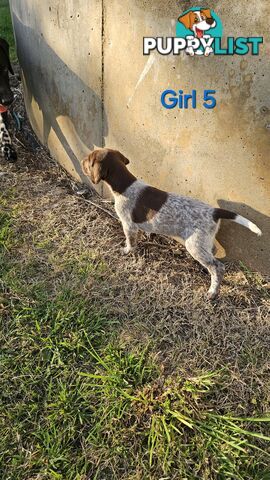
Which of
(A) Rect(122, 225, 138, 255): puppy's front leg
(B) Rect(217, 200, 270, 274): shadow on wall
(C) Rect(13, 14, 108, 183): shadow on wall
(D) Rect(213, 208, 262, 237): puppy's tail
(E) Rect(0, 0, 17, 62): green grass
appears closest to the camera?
(D) Rect(213, 208, 262, 237): puppy's tail

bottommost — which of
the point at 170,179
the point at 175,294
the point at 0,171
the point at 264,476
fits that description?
the point at 264,476

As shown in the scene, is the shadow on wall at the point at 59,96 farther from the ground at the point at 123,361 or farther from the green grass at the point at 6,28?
the green grass at the point at 6,28

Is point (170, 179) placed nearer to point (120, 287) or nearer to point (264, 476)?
point (120, 287)

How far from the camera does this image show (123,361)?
2.65 m

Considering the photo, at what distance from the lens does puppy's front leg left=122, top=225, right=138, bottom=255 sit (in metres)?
3.43

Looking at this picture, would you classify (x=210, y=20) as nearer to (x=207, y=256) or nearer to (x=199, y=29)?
(x=199, y=29)

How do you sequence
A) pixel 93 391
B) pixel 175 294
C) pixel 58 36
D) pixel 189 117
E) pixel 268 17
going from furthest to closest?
1. pixel 58 36
2. pixel 175 294
3. pixel 189 117
4. pixel 93 391
5. pixel 268 17

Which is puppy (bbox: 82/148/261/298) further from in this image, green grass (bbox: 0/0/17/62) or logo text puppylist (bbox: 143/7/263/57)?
green grass (bbox: 0/0/17/62)

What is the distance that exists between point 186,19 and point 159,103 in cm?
60

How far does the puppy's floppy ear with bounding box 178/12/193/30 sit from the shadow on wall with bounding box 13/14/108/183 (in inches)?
43.2

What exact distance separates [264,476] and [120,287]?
1.59m

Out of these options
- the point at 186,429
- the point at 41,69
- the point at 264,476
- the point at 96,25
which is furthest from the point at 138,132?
the point at 264,476

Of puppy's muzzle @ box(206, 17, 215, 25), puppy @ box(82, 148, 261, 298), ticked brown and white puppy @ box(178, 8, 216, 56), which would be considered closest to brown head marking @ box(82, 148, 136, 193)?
puppy @ box(82, 148, 261, 298)

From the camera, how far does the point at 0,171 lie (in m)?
4.57
